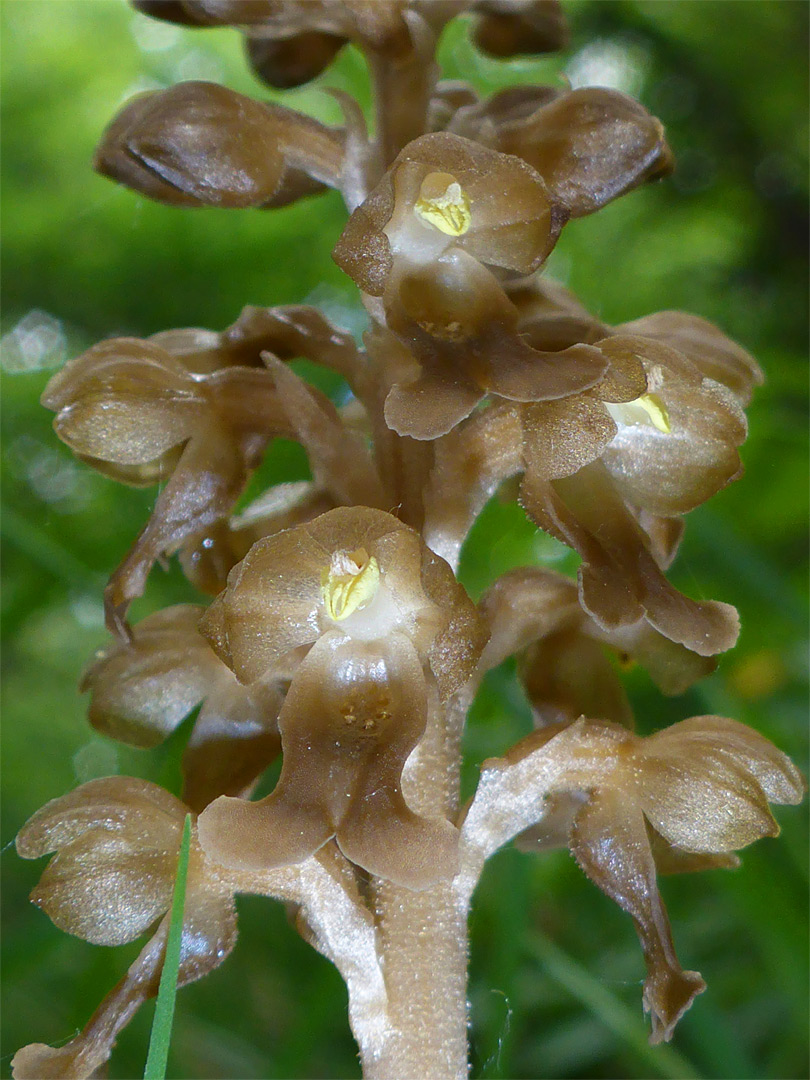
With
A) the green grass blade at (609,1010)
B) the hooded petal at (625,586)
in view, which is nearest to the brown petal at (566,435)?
the hooded petal at (625,586)

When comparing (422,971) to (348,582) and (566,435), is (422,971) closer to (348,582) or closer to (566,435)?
(348,582)

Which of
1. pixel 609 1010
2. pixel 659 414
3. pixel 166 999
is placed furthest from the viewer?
pixel 609 1010

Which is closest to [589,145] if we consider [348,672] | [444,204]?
[444,204]

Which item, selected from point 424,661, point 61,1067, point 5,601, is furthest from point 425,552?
point 5,601

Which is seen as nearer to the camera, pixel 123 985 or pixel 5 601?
pixel 123 985

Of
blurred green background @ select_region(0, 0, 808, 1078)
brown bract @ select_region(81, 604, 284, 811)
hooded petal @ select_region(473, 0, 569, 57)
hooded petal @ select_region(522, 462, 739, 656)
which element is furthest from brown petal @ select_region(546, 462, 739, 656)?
blurred green background @ select_region(0, 0, 808, 1078)

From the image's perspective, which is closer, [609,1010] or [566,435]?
[566,435]

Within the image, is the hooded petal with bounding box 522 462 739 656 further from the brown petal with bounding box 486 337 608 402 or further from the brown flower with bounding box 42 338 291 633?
the brown flower with bounding box 42 338 291 633

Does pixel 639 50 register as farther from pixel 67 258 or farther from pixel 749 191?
pixel 67 258
